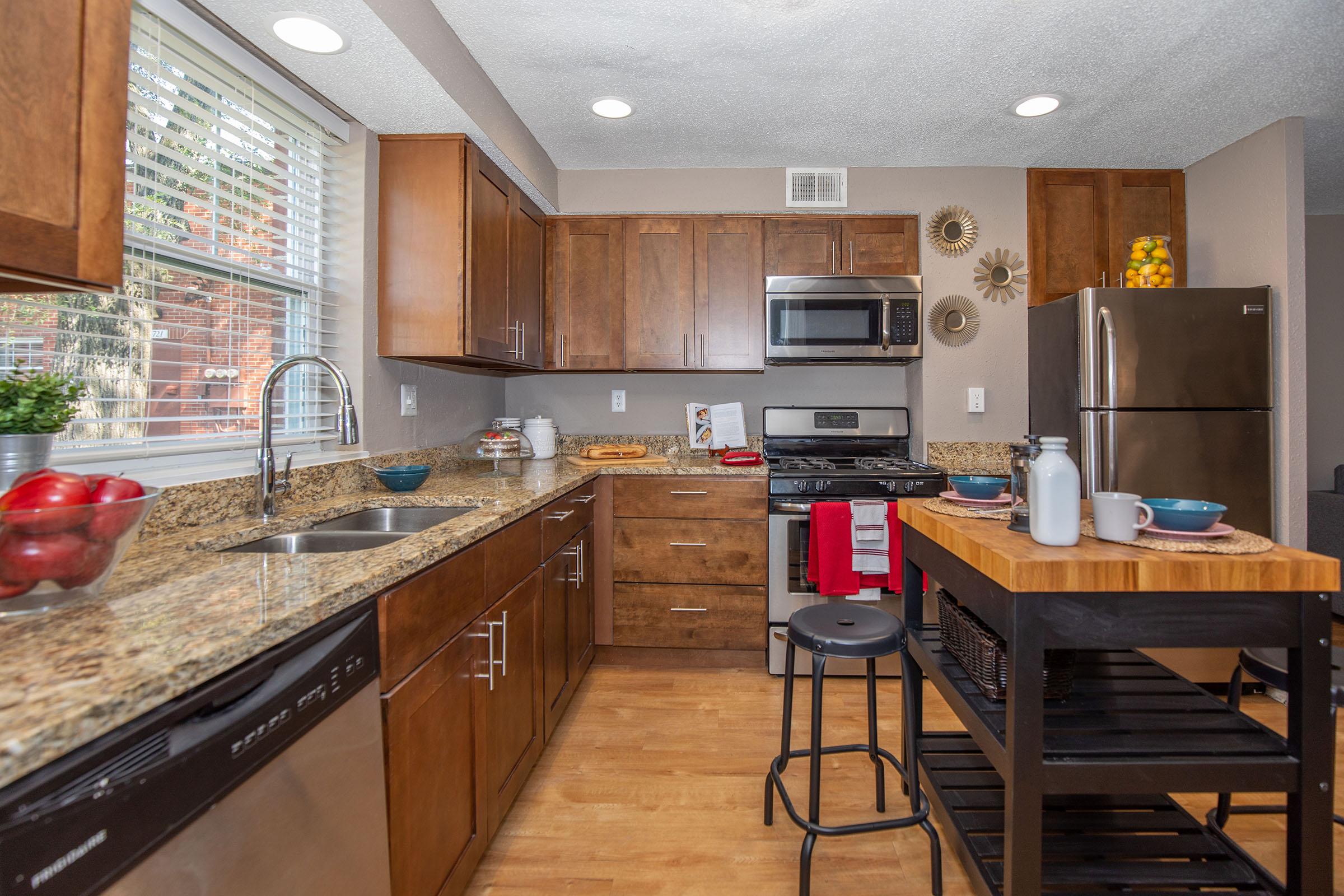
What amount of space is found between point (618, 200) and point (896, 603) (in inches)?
94.8

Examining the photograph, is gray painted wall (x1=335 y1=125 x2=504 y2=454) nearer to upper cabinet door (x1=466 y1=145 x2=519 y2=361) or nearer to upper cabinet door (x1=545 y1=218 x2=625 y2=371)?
upper cabinet door (x1=466 y1=145 x2=519 y2=361)

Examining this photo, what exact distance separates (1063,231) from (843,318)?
1178 mm

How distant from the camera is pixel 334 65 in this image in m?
1.81

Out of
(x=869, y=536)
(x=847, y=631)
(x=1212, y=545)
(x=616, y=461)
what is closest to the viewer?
(x=1212, y=545)

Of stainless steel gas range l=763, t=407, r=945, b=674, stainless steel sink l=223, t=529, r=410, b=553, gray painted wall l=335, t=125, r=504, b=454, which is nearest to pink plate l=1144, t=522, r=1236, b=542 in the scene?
stainless steel gas range l=763, t=407, r=945, b=674

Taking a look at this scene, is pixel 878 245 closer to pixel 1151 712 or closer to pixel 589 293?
pixel 589 293

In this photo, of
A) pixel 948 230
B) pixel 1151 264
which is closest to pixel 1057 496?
pixel 1151 264

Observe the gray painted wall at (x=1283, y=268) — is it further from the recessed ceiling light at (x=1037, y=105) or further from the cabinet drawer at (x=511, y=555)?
the cabinet drawer at (x=511, y=555)

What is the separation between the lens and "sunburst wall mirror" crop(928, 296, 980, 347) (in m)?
3.13

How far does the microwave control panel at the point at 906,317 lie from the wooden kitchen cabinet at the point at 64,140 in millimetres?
2892

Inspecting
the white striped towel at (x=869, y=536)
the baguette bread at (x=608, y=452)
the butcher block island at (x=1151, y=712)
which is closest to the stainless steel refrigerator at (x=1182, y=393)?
the white striped towel at (x=869, y=536)

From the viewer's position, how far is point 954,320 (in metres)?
3.14

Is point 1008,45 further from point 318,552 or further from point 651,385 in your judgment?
point 318,552

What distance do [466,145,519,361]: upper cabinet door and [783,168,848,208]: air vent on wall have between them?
140 cm
